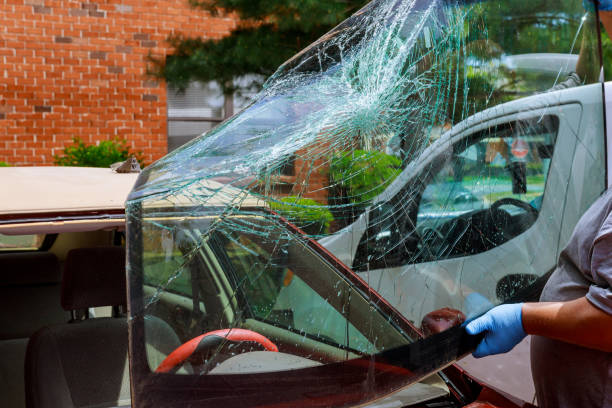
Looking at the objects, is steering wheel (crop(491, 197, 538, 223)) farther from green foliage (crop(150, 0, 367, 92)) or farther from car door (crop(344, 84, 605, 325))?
green foliage (crop(150, 0, 367, 92))

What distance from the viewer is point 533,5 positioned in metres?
1.68

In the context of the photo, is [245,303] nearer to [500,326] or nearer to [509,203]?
[500,326]

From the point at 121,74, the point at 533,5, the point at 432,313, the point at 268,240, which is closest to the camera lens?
the point at 268,240

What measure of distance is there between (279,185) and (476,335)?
0.69 metres

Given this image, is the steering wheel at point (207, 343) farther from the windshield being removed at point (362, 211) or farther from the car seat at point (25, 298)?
the car seat at point (25, 298)

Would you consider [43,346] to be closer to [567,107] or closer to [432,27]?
[432,27]

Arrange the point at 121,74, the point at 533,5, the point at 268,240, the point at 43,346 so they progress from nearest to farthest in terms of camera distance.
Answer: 1. the point at 268,240
2. the point at 533,5
3. the point at 43,346
4. the point at 121,74

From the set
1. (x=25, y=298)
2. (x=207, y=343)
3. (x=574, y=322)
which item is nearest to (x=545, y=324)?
(x=574, y=322)

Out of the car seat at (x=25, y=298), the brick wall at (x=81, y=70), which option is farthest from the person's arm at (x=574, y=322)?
the brick wall at (x=81, y=70)

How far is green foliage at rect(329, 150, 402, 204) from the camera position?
4.38 ft

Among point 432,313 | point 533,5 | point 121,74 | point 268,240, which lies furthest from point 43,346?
point 121,74

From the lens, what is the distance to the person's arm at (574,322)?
4.50ft

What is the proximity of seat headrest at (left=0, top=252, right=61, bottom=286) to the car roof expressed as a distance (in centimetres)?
172

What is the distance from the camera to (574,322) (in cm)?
141
